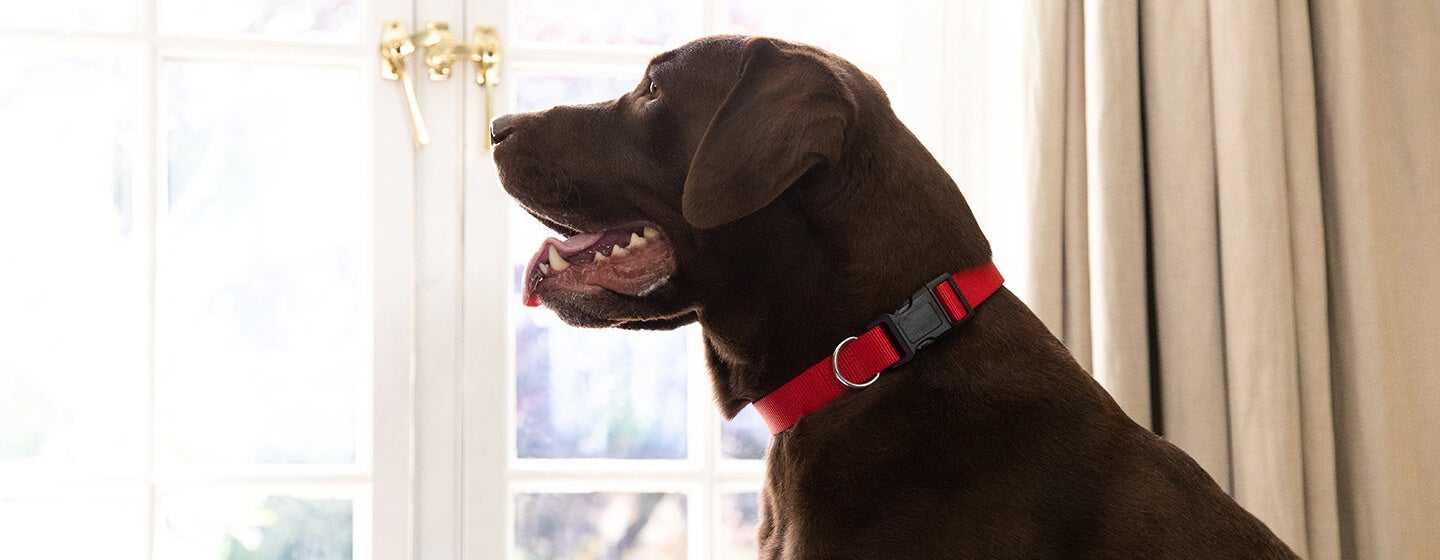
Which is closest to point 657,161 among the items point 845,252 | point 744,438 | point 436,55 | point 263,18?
point 845,252

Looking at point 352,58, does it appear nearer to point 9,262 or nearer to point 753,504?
point 9,262

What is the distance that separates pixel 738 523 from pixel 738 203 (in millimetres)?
1154

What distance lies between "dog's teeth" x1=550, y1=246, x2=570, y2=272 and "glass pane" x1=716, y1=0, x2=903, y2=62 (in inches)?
39.2

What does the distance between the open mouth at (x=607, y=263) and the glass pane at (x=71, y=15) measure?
1130 mm

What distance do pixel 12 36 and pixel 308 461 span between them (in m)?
0.84

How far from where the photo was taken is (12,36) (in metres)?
1.96

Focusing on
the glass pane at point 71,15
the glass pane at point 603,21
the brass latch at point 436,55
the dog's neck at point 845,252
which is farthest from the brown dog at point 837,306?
the glass pane at point 71,15

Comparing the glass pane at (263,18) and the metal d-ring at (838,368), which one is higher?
the glass pane at (263,18)

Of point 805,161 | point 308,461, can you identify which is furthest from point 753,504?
point 805,161

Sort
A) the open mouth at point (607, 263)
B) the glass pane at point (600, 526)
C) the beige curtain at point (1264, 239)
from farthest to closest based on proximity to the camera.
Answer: the glass pane at point (600, 526), the beige curtain at point (1264, 239), the open mouth at point (607, 263)

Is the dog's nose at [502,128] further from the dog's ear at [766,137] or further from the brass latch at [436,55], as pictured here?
the brass latch at [436,55]

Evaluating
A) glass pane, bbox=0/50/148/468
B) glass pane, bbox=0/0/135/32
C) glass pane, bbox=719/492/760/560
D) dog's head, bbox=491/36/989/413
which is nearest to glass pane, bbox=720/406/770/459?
glass pane, bbox=719/492/760/560

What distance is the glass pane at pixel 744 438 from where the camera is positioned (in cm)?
214

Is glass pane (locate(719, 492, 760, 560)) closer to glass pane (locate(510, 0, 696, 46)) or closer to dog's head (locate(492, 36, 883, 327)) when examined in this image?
glass pane (locate(510, 0, 696, 46))
